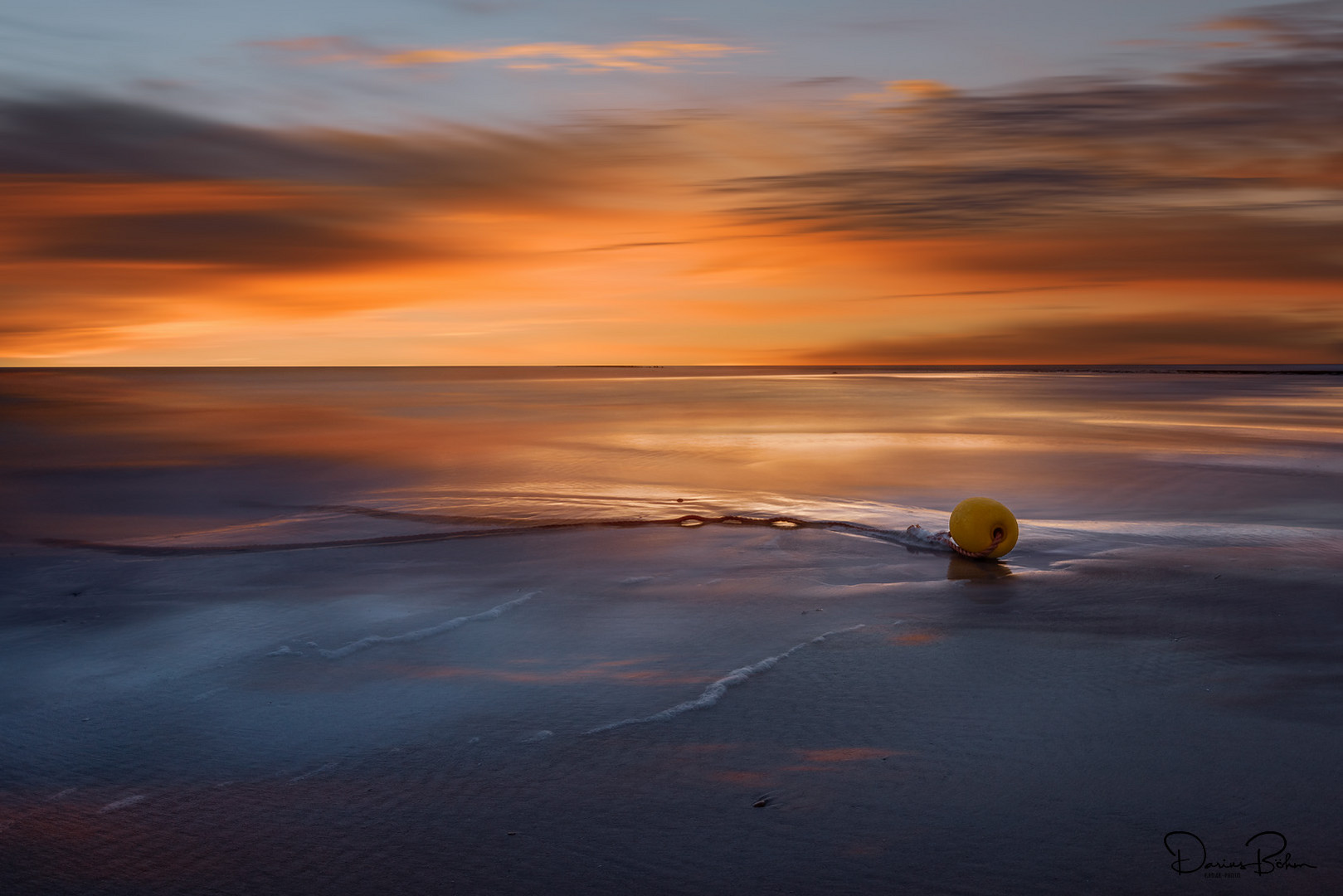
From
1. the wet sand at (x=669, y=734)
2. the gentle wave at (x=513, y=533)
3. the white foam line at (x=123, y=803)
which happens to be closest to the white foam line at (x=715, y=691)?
the wet sand at (x=669, y=734)

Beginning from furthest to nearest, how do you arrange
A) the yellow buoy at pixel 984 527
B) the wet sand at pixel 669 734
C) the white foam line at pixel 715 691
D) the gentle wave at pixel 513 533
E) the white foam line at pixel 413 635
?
the gentle wave at pixel 513 533, the yellow buoy at pixel 984 527, the white foam line at pixel 413 635, the white foam line at pixel 715 691, the wet sand at pixel 669 734

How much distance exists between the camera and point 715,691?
229 inches

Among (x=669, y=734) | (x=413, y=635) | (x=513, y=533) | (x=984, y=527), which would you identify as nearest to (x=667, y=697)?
(x=669, y=734)

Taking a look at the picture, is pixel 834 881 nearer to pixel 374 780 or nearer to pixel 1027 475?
pixel 374 780

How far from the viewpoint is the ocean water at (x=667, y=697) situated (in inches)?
156

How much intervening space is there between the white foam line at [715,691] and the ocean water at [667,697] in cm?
4

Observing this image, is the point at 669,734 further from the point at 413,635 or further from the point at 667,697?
the point at 413,635

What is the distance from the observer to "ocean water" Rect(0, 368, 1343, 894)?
3973 mm

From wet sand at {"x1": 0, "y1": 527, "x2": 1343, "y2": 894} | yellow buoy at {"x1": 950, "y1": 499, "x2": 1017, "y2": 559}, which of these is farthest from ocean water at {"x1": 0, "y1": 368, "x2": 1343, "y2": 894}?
yellow buoy at {"x1": 950, "y1": 499, "x2": 1017, "y2": 559}

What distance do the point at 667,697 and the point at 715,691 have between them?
30 centimetres

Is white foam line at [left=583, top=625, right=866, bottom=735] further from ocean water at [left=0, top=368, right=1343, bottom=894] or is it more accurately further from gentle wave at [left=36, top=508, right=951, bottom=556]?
gentle wave at [left=36, top=508, right=951, bottom=556]

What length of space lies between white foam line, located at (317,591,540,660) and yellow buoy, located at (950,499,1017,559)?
4.32 m

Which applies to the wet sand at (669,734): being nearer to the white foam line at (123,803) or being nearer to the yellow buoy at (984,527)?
the white foam line at (123,803)

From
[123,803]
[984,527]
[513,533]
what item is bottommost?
[123,803]
